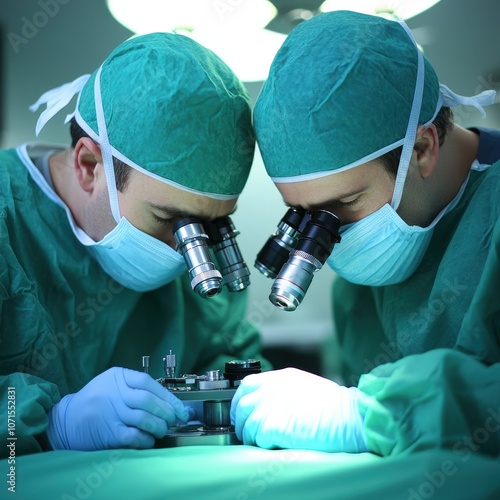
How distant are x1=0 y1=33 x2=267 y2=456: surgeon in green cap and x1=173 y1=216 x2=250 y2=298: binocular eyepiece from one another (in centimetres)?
5

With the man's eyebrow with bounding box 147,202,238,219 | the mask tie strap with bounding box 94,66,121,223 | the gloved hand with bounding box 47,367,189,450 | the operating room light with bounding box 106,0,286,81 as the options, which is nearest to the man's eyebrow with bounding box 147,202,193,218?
the man's eyebrow with bounding box 147,202,238,219

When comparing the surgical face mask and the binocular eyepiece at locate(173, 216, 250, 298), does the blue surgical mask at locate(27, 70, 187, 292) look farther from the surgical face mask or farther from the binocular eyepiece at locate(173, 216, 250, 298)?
the surgical face mask

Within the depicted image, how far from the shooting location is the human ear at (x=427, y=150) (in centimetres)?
167

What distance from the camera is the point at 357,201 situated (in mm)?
1642

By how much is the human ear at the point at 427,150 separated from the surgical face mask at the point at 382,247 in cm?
12

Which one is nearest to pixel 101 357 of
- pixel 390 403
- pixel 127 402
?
pixel 127 402

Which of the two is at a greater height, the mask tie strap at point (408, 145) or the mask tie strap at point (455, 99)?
the mask tie strap at point (455, 99)

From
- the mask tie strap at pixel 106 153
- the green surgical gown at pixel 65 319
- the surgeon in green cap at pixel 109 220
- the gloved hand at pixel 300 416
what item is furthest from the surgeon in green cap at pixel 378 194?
the green surgical gown at pixel 65 319

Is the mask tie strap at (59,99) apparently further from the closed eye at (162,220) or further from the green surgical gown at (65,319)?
the closed eye at (162,220)

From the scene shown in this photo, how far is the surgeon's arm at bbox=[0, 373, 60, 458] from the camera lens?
1334mm

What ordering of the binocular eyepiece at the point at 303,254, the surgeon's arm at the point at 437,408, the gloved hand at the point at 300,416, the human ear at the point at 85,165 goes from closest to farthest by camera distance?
the surgeon's arm at the point at 437,408, the gloved hand at the point at 300,416, the binocular eyepiece at the point at 303,254, the human ear at the point at 85,165

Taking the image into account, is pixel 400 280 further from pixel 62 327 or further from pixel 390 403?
pixel 62 327

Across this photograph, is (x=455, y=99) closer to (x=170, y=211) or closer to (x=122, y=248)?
(x=170, y=211)

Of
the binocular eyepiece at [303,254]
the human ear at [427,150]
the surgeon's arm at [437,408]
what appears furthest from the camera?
the human ear at [427,150]
